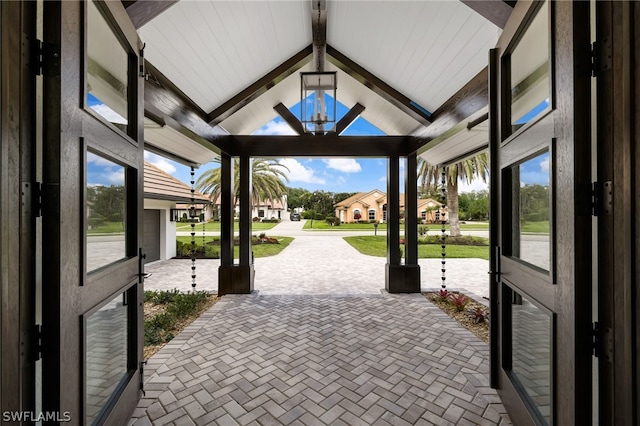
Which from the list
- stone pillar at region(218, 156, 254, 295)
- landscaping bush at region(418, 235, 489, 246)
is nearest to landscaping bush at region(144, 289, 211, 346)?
stone pillar at region(218, 156, 254, 295)

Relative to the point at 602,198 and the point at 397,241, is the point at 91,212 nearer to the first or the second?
the point at 602,198

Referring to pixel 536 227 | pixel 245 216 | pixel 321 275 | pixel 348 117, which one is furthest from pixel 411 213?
pixel 536 227

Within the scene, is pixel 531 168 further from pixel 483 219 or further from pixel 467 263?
pixel 483 219

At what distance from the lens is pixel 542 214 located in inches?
66.4

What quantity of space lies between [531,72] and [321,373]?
302 centimetres

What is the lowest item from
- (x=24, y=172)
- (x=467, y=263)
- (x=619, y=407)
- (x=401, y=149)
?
(x=467, y=263)

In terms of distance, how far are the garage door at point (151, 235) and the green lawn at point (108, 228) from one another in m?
8.00

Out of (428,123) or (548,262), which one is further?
(428,123)

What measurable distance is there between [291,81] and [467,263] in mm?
8190

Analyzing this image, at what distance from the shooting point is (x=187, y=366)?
2.89 metres

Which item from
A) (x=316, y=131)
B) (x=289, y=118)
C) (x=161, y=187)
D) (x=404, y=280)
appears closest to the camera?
(x=316, y=131)

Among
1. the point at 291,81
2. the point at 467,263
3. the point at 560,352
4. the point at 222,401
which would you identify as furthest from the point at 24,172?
the point at 467,263

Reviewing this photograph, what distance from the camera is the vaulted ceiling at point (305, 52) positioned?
267 centimetres

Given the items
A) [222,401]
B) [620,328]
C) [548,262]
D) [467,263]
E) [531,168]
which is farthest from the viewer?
[467,263]
